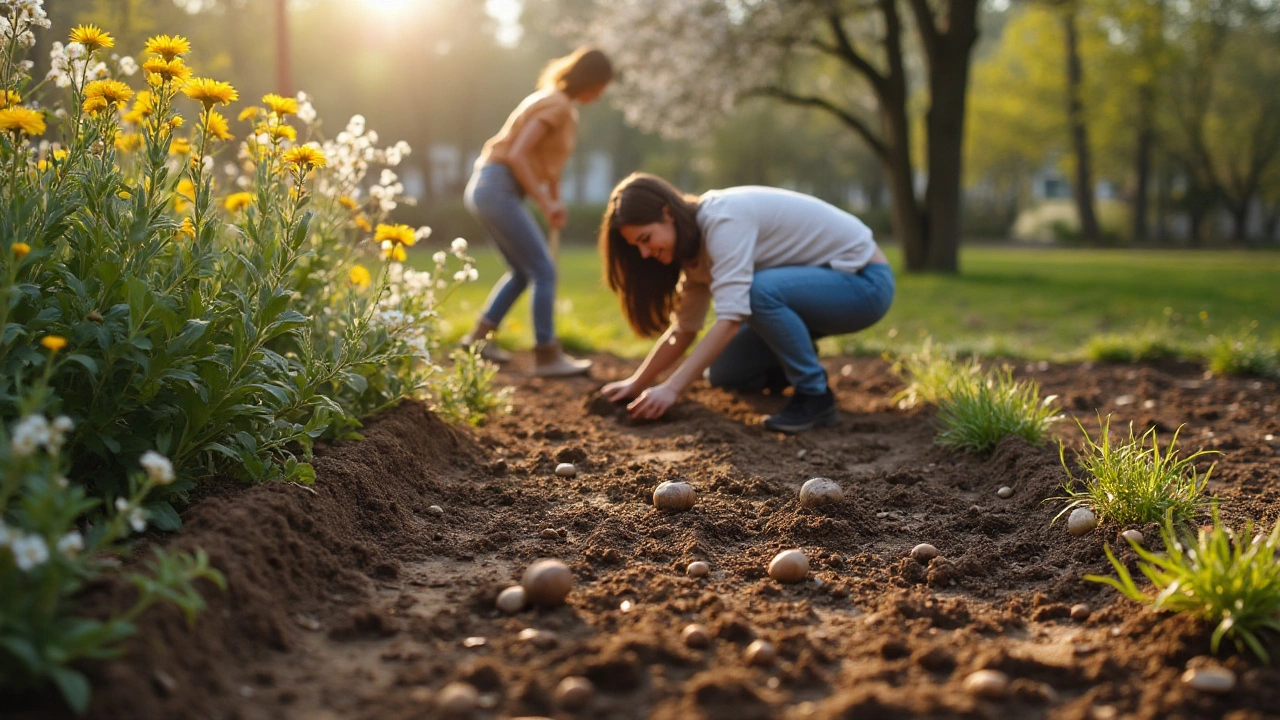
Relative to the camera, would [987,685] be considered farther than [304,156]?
No

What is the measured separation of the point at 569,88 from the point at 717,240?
1762mm

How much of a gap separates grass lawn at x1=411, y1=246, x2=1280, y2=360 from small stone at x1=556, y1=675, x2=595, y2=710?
147 inches

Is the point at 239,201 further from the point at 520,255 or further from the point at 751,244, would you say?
the point at 520,255

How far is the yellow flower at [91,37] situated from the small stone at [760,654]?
2.16 meters

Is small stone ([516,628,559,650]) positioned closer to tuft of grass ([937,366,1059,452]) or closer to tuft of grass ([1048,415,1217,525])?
tuft of grass ([1048,415,1217,525])

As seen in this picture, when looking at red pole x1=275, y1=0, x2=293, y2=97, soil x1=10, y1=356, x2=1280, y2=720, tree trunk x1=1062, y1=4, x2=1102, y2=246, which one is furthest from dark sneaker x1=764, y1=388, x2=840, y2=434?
tree trunk x1=1062, y1=4, x2=1102, y2=246

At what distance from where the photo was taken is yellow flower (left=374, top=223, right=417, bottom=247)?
10.6 ft

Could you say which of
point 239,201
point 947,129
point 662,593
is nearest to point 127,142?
point 239,201

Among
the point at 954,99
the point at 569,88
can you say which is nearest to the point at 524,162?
the point at 569,88

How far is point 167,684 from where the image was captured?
170 centimetres

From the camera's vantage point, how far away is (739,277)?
403cm

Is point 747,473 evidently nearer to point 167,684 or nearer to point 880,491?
point 880,491

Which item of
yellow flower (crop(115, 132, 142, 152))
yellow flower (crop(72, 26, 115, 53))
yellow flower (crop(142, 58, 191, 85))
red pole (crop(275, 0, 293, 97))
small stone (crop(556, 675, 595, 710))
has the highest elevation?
red pole (crop(275, 0, 293, 97))

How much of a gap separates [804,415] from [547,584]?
89.4 inches
